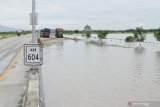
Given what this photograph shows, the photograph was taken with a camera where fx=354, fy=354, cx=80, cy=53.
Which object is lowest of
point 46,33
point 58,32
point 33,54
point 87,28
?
point 87,28

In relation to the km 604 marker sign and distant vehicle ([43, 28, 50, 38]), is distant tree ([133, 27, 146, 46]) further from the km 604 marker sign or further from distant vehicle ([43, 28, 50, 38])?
the km 604 marker sign

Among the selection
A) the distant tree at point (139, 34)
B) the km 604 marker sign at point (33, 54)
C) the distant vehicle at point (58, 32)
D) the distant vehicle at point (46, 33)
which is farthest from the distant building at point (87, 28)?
the km 604 marker sign at point (33, 54)

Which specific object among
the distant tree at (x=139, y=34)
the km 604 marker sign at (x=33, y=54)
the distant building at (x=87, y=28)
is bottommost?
the distant building at (x=87, y=28)

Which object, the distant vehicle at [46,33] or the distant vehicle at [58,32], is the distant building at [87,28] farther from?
the distant vehicle at [46,33]

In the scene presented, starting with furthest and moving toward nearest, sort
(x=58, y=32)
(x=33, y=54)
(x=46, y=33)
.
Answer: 1. (x=58, y=32)
2. (x=46, y=33)
3. (x=33, y=54)

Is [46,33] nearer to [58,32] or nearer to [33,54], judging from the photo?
[58,32]

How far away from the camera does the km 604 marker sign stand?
1694 cm

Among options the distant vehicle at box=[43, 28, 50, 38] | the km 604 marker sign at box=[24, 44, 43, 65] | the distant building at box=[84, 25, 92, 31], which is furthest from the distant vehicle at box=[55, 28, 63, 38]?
the km 604 marker sign at box=[24, 44, 43, 65]

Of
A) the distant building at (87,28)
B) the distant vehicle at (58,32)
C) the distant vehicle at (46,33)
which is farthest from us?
the distant building at (87,28)

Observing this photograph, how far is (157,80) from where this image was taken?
75.7ft

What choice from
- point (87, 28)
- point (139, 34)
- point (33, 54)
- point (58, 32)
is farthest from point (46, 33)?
point (33, 54)

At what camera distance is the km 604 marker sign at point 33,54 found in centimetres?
1694

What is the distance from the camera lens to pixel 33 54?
1706 centimetres

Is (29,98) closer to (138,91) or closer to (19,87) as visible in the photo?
(19,87)
